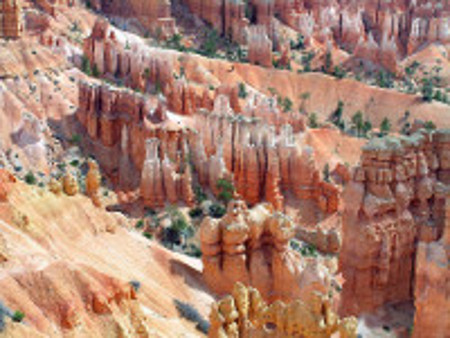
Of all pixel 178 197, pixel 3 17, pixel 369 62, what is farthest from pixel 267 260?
pixel 369 62

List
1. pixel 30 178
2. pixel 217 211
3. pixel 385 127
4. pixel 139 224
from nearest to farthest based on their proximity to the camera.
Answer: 1. pixel 30 178
2. pixel 139 224
3. pixel 217 211
4. pixel 385 127

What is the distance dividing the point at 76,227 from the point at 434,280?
12.4 m

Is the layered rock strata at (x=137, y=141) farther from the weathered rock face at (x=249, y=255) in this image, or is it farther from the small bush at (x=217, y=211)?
the weathered rock face at (x=249, y=255)

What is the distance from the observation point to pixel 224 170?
47.0 metres

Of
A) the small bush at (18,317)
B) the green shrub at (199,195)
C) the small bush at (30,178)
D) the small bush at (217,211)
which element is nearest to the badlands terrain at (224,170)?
the small bush at (18,317)

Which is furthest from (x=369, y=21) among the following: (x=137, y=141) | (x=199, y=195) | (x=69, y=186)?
(x=69, y=186)

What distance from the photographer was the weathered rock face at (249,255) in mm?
24797

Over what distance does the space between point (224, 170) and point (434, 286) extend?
26.9m

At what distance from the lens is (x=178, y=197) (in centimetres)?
4531

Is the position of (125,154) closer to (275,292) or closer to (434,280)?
(275,292)

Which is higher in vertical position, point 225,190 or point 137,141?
point 137,141

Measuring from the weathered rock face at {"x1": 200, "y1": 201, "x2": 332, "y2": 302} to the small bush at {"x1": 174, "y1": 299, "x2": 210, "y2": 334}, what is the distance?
2194mm

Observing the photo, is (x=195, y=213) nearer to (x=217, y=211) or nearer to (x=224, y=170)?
(x=217, y=211)

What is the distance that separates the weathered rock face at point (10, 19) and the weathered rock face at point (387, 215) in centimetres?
3672
